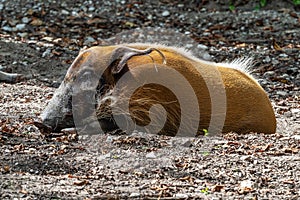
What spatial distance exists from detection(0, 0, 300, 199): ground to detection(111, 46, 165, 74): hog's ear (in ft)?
1.65

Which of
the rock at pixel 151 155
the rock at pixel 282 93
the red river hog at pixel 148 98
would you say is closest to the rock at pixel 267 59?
the rock at pixel 282 93

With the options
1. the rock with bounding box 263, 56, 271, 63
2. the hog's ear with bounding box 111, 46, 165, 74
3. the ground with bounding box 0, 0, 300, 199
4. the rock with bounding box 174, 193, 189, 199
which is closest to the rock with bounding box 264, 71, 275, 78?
the ground with bounding box 0, 0, 300, 199

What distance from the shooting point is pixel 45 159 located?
4.15 m

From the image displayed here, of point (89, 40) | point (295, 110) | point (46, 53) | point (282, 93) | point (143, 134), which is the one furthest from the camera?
point (89, 40)

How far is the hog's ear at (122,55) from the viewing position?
4.92 m

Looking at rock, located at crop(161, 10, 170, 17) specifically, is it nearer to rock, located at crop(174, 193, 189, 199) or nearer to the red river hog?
the red river hog

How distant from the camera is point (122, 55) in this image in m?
5.03

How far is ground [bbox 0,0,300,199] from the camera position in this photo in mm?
3748

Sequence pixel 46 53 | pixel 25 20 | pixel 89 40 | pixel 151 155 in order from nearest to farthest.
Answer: pixel 151 155 < pixel 46 53 < pixel 89 40 < pixel 25 20

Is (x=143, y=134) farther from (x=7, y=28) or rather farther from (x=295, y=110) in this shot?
(x=7, y=28)

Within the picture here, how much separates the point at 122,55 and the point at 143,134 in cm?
64

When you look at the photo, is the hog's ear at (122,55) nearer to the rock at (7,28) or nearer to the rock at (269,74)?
the rock at (269,74)

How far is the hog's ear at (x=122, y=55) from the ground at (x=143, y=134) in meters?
0.50

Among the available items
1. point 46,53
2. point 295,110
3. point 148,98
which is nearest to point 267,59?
point 295,110
